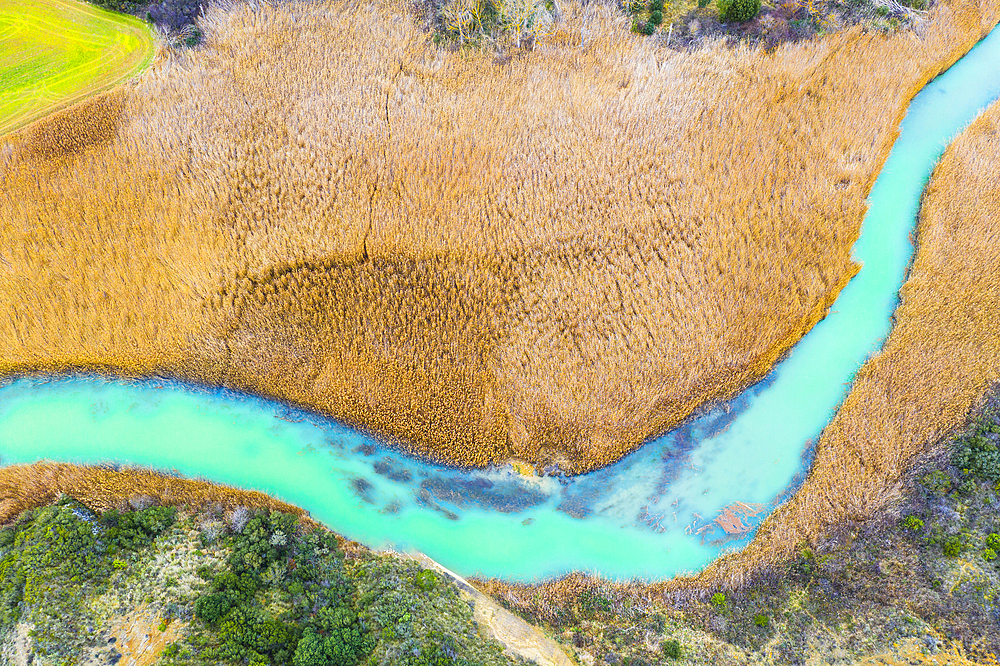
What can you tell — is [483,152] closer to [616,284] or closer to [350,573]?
[616,284]

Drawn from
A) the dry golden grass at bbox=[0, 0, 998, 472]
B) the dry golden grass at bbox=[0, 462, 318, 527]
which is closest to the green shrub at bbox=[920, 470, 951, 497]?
the dry golden grass at bbox=[0, 0, 998, 472]

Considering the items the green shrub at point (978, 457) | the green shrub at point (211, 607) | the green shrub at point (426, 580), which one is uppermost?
the green shrub at point (978, 457)

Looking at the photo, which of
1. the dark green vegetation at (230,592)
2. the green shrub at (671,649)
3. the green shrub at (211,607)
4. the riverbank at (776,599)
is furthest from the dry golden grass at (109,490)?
the green shrub at (671,649)

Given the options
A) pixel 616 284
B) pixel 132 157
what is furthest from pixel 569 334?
pixel 132 157

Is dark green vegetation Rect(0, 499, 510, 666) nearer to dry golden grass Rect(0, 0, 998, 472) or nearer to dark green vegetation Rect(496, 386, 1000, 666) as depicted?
dark green vegetation Rect(496, 386, 1000, 666)

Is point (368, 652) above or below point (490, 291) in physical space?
below

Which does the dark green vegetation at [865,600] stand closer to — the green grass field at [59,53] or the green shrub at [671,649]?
the green shrub at [671,649]
